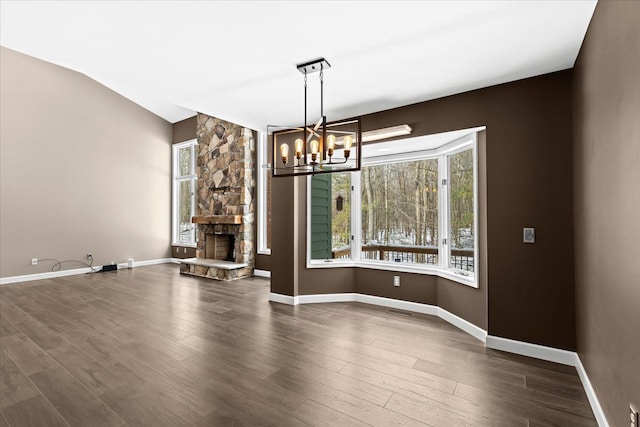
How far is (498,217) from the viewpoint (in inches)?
123

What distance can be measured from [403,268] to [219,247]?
14.7ft

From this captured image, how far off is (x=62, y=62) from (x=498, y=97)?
415cm

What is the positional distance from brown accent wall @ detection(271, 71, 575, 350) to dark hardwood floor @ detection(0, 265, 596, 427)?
1.25ft

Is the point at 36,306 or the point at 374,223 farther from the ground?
the point at 374,223

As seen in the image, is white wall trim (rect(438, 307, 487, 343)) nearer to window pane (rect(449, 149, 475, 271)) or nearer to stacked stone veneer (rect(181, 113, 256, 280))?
window pane (rect(449, 149, 475, 271))

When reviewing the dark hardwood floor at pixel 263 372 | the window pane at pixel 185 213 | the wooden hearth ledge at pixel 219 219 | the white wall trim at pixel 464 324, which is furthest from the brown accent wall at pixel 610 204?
the window pane at pixel 185 213

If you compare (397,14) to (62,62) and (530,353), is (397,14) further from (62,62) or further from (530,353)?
(530,353)

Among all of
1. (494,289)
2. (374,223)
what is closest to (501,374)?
(494,289)

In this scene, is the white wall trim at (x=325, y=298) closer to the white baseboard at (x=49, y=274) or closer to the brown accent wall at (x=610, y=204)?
the brown accent wall at (x=610, y=204)

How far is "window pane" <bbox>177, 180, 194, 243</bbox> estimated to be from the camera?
837 centimetres

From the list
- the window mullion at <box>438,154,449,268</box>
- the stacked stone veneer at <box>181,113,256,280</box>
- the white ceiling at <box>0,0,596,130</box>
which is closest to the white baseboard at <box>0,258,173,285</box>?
the stacked stone veneer at <box>181,113,256,280</box>

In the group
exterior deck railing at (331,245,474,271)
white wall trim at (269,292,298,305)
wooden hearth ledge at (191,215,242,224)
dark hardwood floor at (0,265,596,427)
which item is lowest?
dark hardwood floor at (0,265,596,427)

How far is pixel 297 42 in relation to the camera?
246cm

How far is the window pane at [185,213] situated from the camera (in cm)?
837
